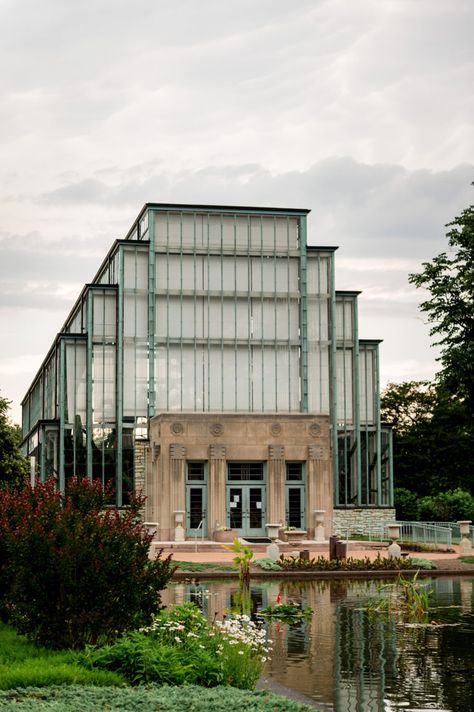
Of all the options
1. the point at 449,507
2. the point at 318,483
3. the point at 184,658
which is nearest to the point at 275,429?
the point at 318,483

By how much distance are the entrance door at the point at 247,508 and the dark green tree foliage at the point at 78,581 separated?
120 feet

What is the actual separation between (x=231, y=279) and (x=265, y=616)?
130 ft

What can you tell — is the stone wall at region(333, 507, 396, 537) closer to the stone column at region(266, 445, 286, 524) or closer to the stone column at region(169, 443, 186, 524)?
the stone column at region(266, 445, 286, 524)

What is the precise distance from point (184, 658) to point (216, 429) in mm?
38931

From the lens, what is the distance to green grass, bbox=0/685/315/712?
11.2 meters

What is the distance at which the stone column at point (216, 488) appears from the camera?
50919 millimetres

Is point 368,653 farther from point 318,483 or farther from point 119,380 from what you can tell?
point 119,380

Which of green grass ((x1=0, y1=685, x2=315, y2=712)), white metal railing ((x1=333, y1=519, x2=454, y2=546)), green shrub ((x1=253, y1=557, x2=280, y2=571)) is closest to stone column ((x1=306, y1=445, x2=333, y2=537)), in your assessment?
white metal railing ((x1=333, y1=519, x2=454, y2=546))

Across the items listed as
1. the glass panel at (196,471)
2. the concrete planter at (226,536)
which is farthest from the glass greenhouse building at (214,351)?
the concrete planter at (226,536)

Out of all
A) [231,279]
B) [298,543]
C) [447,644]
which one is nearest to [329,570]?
[298,543]

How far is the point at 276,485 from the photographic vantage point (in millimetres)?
52062

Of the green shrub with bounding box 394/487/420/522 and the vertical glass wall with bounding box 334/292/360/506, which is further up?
the vertical glass wall with bounding box 334/292/360/506

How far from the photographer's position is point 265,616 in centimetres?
2225

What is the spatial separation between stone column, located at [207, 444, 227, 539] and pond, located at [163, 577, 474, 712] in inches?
917
